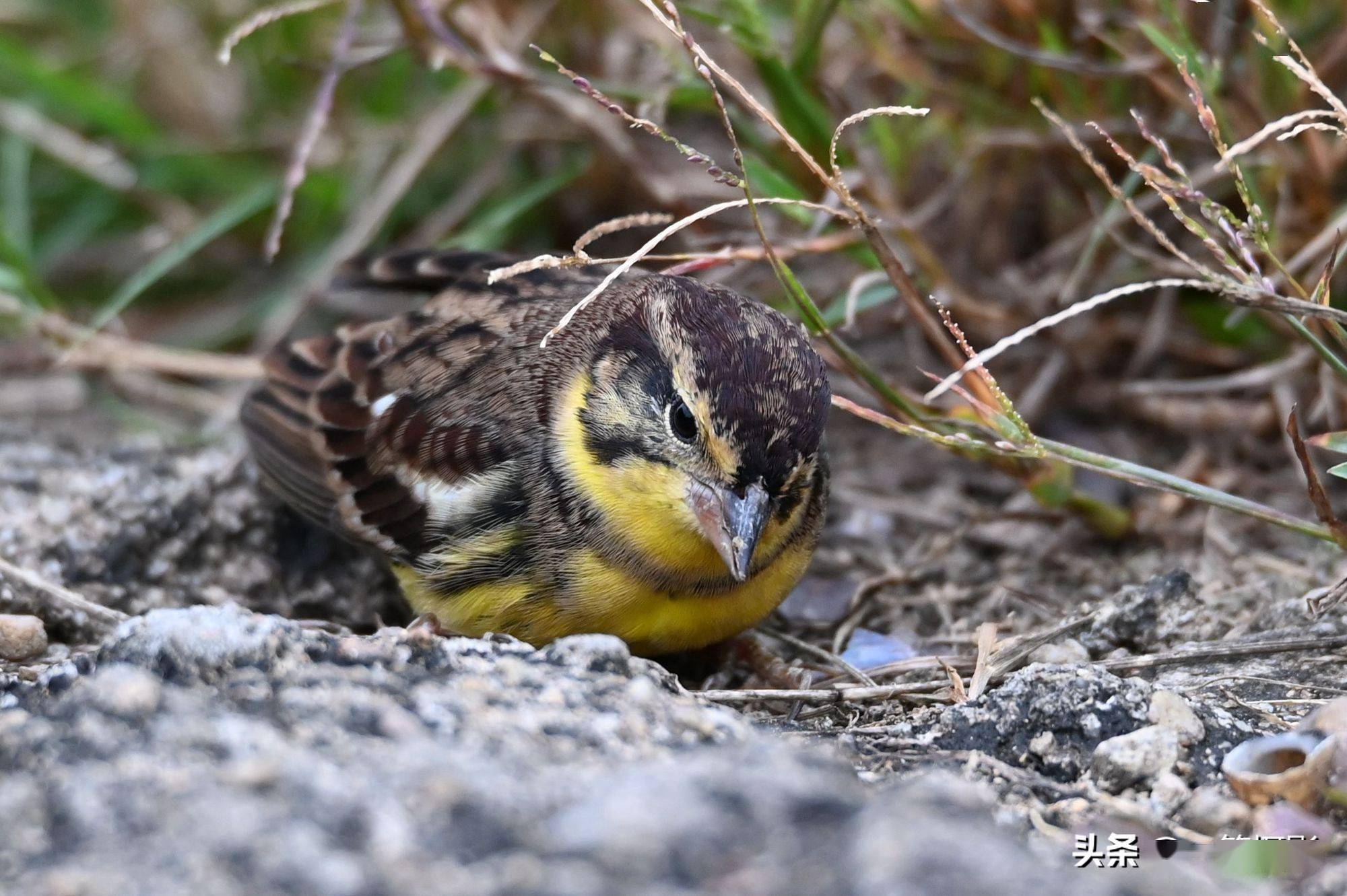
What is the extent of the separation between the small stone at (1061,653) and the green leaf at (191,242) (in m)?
3.12

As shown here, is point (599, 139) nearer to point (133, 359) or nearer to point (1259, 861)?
point (133, 359)

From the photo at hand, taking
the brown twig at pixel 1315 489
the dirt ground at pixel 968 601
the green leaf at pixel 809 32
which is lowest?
the dirt ground at pixel 968 601

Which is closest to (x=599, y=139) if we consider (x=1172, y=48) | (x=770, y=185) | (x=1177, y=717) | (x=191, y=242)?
(x=770, y=185)

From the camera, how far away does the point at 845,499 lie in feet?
16.1

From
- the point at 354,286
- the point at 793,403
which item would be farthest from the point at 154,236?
the point at 793,403

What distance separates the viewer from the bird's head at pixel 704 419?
3.29 m

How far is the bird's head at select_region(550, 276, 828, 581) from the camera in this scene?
130 inches

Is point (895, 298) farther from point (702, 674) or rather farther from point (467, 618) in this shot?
point (467, 618)

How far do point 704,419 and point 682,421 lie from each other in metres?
0.10

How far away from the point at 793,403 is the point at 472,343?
3.90 feet

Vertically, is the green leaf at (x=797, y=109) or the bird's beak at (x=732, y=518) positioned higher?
the green leaf at (x=797, y=109)

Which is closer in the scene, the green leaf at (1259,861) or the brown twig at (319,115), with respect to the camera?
the green leaf at (1259,861)

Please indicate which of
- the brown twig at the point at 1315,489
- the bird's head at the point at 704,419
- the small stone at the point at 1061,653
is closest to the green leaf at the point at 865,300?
the bird's head at the point at 704,419

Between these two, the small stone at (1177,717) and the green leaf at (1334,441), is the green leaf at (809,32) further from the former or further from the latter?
the small stone at (1177,717)
